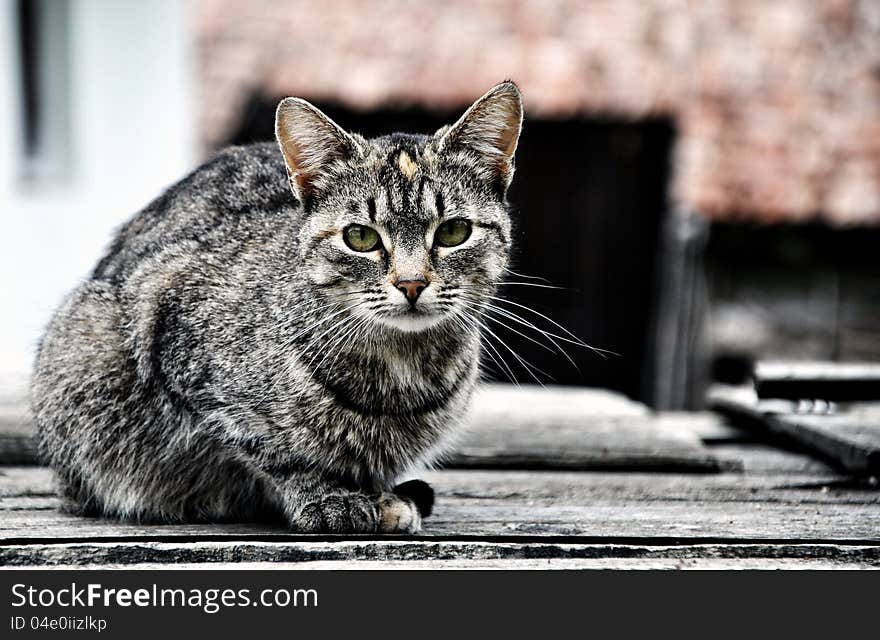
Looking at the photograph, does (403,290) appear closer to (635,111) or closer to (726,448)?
(726,448)

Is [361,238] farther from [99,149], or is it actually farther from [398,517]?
[99,149]

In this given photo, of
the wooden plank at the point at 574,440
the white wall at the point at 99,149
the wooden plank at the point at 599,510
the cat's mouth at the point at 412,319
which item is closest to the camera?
the wooden plank at the point at 599,510

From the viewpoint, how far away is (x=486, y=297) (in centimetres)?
302

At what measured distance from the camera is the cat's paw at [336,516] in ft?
9.15

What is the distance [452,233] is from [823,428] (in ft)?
4.86

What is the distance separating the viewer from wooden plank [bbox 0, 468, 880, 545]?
2.69 metres

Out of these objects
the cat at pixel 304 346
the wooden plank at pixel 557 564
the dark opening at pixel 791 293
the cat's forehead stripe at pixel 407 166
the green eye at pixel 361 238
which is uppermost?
the cat's forehead stripe at pixel 407 166

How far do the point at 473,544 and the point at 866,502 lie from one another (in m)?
1.22

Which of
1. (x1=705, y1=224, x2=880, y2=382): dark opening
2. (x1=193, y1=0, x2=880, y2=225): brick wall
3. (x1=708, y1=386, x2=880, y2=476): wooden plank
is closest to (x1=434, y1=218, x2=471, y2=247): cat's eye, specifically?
(x1=708, y1=386, x2=880, y2=476): wooden plank

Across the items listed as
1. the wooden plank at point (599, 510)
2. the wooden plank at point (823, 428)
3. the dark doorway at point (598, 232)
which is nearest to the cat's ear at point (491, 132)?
the wooden plank at point (599, 510)

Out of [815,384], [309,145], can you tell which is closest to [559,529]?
[309,145]

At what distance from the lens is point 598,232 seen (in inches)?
374

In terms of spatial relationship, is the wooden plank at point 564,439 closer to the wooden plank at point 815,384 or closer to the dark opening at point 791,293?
the wooden plank at point 815,384

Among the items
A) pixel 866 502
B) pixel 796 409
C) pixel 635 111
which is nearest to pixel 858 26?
pixel 635 111
